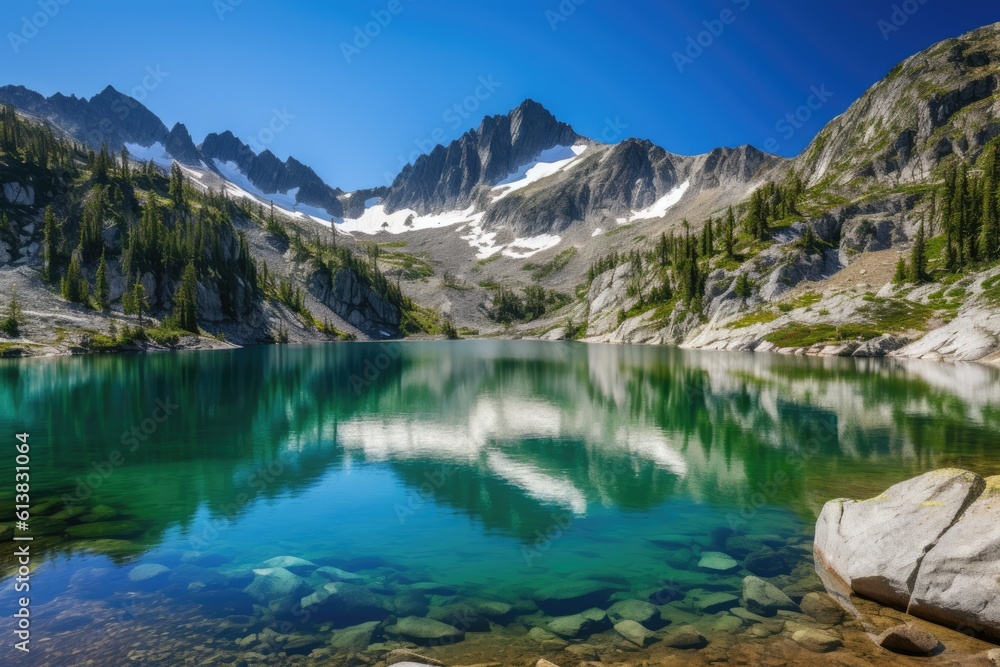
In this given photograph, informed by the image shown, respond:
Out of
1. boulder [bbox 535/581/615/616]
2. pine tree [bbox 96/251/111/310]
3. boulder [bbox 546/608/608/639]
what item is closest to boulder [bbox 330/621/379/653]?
boulder [bbox 546/608/608/639]

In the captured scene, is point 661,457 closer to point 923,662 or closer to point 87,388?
point 923,662

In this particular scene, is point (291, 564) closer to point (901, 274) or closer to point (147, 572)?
point (147, 572)

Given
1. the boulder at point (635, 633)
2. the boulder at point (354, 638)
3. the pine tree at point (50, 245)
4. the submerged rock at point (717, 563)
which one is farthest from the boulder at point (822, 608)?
the pine tree at point (50, 245)

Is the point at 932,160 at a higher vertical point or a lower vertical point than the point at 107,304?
higher

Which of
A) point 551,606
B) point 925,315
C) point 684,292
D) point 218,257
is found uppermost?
point 218,257

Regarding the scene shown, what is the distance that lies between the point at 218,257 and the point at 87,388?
147999 mm

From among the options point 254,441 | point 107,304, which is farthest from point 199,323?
point 254,441

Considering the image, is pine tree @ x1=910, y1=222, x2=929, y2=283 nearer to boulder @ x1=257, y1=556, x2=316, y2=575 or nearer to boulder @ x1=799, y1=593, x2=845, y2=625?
boulder @ x1=799, y1=593, x2=845, y2=625

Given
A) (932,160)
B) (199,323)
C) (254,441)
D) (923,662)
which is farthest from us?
(932,160)

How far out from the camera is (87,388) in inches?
2429

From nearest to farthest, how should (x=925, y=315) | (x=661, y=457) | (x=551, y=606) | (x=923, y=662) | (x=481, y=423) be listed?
1. (x=923, y=662)
2. (x=551, y=606)
3. (x=661, y=457)
4. (x=481, y=423)
5. (x=925, y=315)

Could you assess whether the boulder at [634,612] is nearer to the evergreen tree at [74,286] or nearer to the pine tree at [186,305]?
the pine tree at [186,305]

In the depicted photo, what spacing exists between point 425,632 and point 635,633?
536 cm

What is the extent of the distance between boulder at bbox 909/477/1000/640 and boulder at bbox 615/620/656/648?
22.9 ft
